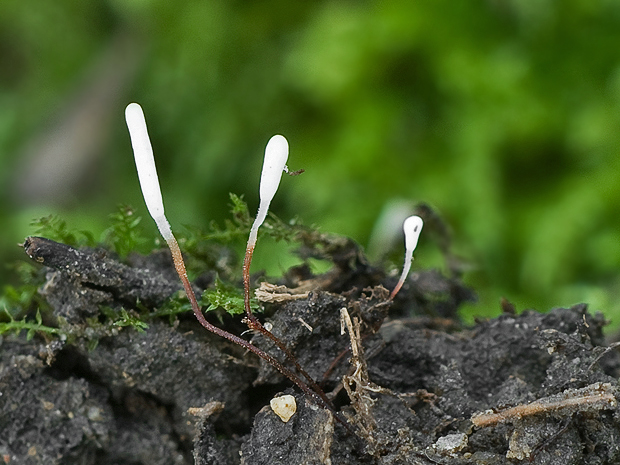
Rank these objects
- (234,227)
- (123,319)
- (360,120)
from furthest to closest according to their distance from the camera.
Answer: (360,120), (234,227), (123,319)

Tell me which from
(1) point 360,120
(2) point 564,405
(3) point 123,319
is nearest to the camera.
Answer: (2) point 564,405

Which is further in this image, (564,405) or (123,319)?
(123,319)

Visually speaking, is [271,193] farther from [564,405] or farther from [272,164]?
[564,405]

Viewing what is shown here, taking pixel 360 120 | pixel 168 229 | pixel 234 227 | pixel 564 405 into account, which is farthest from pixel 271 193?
pixel 360 120

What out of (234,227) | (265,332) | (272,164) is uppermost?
(272,164)

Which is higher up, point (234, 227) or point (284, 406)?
point (234, 227)

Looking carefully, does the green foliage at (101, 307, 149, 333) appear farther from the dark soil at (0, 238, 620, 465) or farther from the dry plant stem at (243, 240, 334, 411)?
the dry plant stem at (243, 240, 334, 411)

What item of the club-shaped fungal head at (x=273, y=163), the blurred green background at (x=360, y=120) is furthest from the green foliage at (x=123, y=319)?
the blurred green background at (x=360, y=120)

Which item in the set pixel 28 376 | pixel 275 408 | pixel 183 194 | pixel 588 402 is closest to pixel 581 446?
pixel 588 402
